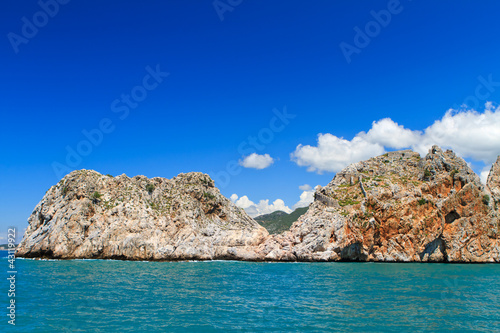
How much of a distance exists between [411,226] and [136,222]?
227 ft

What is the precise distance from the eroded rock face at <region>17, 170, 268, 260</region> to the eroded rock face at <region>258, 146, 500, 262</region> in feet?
57.1

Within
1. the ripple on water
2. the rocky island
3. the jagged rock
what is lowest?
the ripple on water

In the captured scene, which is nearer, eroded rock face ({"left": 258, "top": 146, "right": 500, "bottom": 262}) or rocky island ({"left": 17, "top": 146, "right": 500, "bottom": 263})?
eroded rock face ({"left": 258, "top": 146, "right": 500, "bottom": 262})

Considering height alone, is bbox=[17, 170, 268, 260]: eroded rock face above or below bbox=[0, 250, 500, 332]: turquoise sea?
above

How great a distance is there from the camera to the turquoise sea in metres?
22.2

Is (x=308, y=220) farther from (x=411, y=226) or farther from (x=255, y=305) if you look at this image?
(x=255, y=305)

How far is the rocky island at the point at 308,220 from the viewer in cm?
7931

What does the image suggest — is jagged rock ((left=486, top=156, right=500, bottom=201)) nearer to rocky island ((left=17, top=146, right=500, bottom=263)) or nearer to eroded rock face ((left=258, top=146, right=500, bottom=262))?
rocky island ((left=17, top=146, right=500, bottom=263))

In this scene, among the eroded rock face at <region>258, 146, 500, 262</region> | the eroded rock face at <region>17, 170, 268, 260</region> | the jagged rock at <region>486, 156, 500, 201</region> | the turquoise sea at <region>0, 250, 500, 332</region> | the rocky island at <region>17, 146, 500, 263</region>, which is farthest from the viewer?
the jagged rock at <region>486, 156, 500, 201</region>

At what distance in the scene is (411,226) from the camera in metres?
79.1

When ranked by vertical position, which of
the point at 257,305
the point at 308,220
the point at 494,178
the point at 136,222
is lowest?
the point at 257,305

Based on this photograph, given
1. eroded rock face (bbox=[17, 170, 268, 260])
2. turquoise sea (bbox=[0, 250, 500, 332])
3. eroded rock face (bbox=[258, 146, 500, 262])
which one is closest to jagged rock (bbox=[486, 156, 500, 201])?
eroded rock face (bbox=[258, 146, 500, 262])

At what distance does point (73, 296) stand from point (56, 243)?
6200 cm

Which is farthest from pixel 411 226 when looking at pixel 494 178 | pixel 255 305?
pixel 255 305
